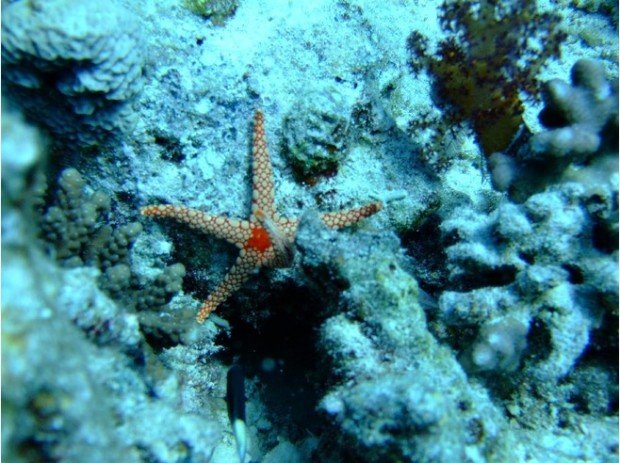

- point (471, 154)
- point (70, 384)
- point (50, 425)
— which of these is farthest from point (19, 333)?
point (471, 154)

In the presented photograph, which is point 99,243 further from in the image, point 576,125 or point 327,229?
point 576,125

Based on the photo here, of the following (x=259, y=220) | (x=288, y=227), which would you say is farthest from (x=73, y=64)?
(x=288, y=227)

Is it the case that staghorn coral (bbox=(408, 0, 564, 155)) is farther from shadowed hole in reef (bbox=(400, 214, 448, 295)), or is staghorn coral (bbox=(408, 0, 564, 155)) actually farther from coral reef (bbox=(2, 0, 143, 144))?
coral reef (bbox=(2, 0, 143, 144))

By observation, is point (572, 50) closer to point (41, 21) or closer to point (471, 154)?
point (471, 154)

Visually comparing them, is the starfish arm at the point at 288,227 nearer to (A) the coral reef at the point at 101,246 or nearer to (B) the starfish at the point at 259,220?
(B) the starfish at the point at 259,220

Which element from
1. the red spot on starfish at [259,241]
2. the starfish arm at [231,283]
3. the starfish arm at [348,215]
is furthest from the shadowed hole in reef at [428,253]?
the starfish arm at [231,283]

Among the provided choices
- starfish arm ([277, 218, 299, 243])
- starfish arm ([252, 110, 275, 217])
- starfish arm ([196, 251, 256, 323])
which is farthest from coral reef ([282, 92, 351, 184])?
starfish arm ([196, 251, 256, 323])

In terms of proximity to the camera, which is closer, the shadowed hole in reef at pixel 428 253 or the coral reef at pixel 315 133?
the coral reef at pixel 315 133
